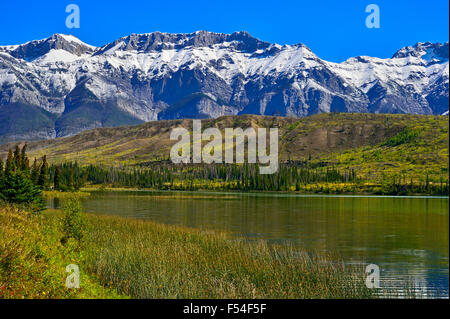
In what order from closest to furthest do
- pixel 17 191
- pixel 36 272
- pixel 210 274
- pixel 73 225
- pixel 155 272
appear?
1. pixel 36 272
2. pixel 155 272
3. pixel 210 274
4. pixel 73 225
5. pixel 17 191

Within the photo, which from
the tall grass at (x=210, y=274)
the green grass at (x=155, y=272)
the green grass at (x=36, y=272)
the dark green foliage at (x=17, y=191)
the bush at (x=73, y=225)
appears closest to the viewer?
the green grass at (x=36, y=272)

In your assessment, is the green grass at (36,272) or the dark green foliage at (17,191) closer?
the green grass at (36,272)

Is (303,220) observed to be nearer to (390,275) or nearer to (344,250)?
(344,250)

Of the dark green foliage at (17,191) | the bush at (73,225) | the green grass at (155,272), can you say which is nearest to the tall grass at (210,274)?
the green grass at (155,272)

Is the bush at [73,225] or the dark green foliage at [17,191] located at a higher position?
the dark green foliage at [17,191]

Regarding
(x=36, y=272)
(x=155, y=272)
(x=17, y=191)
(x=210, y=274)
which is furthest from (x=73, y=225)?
(x=17, y=191)

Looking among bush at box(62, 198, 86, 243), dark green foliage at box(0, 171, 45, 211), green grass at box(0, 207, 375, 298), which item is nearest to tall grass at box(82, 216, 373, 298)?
green grass at box(0, 207, 375, 298)

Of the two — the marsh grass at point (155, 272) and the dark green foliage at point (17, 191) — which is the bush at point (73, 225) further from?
the dark green foliage at point (17, 191)

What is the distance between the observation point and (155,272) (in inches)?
1067

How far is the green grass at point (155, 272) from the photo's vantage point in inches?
899

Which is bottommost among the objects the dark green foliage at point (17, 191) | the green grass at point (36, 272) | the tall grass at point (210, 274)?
the tall grass at point (210, 274)

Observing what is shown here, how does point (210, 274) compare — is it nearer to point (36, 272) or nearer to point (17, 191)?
point (36, 272)
